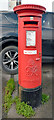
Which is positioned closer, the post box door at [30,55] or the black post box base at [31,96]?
the post box door at [30,55]

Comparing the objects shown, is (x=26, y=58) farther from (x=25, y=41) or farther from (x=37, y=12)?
(x=37, y=12)

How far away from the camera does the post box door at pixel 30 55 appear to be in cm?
245

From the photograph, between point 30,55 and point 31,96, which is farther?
point 31,96

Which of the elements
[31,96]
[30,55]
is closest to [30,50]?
[30,55]

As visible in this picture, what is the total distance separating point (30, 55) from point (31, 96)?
2.59 ft

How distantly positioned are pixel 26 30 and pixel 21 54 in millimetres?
455

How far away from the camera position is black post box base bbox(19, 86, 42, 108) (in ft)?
8.57

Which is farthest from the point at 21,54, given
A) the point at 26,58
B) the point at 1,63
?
the point at 1,63

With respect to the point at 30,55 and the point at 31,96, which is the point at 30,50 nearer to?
the point at 30,55

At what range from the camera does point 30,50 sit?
247cm

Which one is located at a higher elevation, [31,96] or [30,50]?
[30,50]

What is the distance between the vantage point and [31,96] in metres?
2.61

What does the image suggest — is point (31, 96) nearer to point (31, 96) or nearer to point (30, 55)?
point (31, 96)

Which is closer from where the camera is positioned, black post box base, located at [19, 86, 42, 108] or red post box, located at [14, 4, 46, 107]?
red post box, located at [14, 4, 46, 107]
